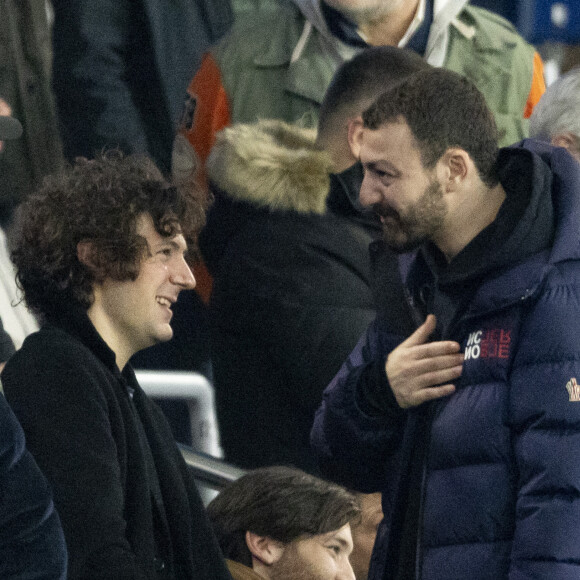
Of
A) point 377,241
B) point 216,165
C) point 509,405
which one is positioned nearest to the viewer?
point 509,405

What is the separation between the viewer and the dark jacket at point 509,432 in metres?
2.27

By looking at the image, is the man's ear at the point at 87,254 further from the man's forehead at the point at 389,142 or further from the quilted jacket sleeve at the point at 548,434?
the quilted jacket sleeve at the point at 548,434

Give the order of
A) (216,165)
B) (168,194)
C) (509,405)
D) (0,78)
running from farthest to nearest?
1. (0,78)
2. (216,165)
3. (168,194)
4. (509,405)

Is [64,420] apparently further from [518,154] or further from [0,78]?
[0,78]

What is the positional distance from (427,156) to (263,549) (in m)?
1.01

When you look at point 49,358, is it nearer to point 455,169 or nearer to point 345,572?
point 455,169

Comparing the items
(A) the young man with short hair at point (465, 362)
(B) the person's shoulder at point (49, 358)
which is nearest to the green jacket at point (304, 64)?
(A) the young man with short hair at point (465, 362)

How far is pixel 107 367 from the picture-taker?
2371 mm

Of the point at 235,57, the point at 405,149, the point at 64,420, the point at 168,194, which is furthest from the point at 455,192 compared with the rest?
the point at 235,57

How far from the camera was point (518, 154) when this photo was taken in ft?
8.68

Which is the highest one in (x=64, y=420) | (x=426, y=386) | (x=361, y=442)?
(x=64, y=420)

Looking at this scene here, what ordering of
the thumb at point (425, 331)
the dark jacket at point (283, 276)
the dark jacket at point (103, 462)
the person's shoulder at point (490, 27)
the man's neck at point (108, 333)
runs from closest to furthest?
the dark jacket at point (103, 462)
the man's neck at point (108, 333)
the thumb at point (425, 331)
the dark jacket at point (283, 276)
the person's shoulder at point (490, 27)

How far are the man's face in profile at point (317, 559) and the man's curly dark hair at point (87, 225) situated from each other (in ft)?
2.97

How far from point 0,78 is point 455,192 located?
1658mm
